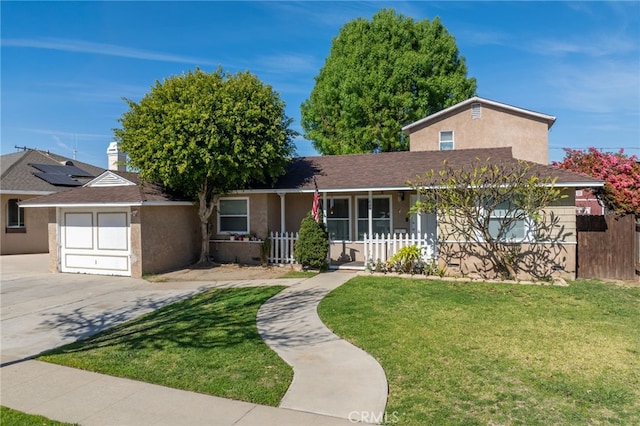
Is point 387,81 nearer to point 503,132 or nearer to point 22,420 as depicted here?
point 503,132

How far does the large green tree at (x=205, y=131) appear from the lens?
12.8 meters

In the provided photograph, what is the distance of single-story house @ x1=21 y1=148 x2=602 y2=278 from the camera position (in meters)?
13.1

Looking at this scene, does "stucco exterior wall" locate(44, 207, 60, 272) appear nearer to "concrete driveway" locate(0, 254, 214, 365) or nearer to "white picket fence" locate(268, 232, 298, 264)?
"concrete driveway" locate(0, 254, 214, 365)

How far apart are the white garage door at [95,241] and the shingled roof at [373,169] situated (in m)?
4.63

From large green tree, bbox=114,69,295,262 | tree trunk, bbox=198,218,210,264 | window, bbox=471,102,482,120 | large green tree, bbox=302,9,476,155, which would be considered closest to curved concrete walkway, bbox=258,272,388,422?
large green tree, bbox=114,69,295,262

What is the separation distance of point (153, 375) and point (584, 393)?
202 inches

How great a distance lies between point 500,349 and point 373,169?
32.5ft

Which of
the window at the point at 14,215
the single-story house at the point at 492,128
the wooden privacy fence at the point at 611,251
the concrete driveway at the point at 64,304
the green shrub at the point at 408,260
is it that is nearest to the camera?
the concrete driveway at the point at 64,304

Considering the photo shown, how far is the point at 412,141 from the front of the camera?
2356cm

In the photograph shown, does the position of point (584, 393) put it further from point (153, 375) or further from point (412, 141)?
point (412, 141)

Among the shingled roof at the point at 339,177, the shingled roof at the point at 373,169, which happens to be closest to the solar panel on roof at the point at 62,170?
the shingled roof at the point at 339,177

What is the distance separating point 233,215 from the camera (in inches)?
616

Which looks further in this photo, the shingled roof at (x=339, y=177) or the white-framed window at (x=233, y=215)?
the white-framed window at (x=233, y=215)

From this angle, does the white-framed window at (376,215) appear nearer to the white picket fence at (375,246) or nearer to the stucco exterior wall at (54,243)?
the white picket fence at (375,246)
